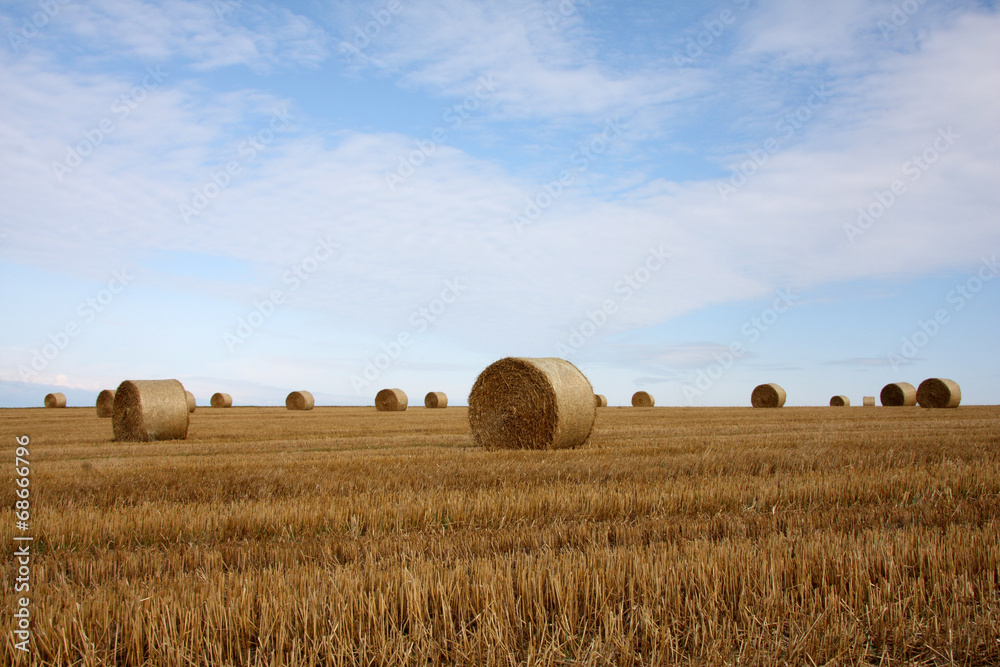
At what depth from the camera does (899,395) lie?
31.7m

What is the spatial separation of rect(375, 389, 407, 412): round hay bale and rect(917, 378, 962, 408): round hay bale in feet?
76.4

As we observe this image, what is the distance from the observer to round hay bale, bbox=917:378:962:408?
28.2 metres

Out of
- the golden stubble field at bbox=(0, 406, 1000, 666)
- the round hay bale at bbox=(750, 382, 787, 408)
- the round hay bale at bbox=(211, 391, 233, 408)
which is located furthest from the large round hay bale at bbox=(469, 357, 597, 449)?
the round hay bale at bbox=(211, 391, 233, 408)

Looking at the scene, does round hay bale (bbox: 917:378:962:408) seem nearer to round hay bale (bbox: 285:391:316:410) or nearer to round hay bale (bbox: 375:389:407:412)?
round hay bale (bbox: 375:389:407:412)

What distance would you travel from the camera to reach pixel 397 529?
4840 mm

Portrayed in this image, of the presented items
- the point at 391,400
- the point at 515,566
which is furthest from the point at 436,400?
the point at 515,566

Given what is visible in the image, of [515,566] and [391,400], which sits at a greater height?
[391,400]

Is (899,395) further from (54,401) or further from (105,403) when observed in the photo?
(54,401)

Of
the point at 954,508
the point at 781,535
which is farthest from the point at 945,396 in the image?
the point at 781,535

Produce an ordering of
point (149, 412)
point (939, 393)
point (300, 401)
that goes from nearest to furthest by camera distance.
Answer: point (149, 412) → point (939, 393) → point (300, 401)

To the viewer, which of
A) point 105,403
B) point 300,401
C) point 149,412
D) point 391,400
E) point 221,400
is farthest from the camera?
point 221,400

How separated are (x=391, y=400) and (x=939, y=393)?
952 inches

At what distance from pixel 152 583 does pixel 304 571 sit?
0.76 meters

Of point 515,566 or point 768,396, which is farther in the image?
point 768,396
